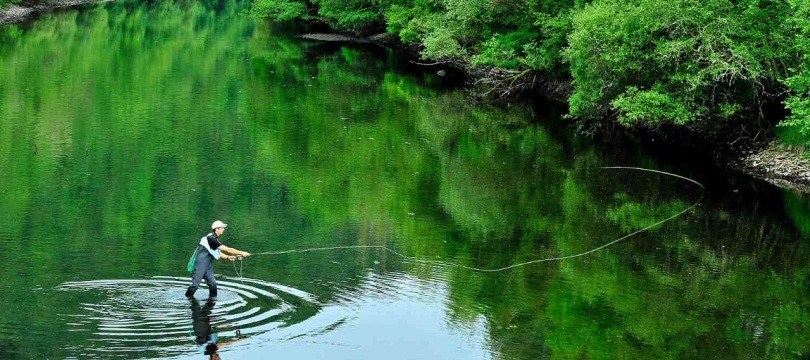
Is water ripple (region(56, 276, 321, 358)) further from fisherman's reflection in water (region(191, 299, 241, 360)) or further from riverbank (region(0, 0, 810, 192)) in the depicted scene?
riverbank (region(0, 0, 810, 192))

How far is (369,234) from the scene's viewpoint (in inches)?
1163

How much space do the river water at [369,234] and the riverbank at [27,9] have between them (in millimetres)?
28768

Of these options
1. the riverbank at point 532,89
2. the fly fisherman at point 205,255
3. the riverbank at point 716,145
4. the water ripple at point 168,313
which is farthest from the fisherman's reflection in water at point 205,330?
the riverbank at point 532,89

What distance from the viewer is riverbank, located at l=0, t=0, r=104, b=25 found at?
267 feet

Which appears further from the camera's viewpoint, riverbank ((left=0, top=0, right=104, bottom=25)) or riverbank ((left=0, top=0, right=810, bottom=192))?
riverbank ((left=0, top=0, right=104, bottom=25))

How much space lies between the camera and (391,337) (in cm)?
2158

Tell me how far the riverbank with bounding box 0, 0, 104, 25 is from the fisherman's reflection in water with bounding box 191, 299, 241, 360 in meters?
62.9

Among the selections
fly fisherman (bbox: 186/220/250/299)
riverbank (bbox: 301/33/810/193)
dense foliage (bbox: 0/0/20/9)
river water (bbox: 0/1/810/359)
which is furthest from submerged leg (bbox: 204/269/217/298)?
dense foliage (bbox: 0/0/20/9)

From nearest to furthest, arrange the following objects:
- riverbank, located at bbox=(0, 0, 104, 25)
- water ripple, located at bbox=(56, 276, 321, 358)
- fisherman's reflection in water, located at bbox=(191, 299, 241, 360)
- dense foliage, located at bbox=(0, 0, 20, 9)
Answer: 1. fisherman's reflection in water, located at bbox=(191, 299, 241, 360)
2. water ripple, located at bbox=(56, 276, 321, 358)
3. riverbank, located at bbox=(0, 0, 104, 25)
4. dense foliage, located at bbox=(0, 0, 20, 9)

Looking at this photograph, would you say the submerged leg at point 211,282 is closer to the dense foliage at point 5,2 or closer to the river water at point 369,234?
the river water at point 369,234

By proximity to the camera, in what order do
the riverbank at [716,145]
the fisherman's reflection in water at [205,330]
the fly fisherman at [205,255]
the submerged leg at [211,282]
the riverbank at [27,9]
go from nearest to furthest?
the fisherman's reflection in water at [205,330] → the fly fisherman at [205,255] → the submerged leg at [211,282] → the riverbank at [716,145] → the riverbank at [27,9]

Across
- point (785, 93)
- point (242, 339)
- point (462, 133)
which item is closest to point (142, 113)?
point (462, 133)

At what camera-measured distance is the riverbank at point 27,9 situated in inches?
3209

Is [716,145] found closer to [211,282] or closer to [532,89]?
[532,89]
